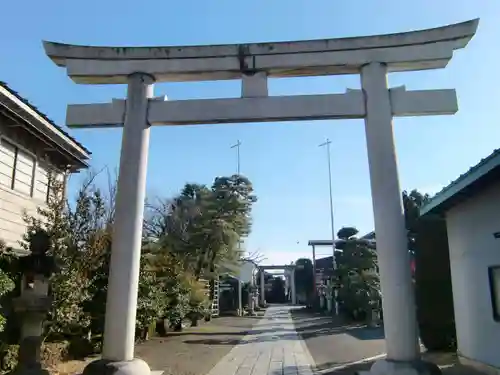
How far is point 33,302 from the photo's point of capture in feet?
22.5

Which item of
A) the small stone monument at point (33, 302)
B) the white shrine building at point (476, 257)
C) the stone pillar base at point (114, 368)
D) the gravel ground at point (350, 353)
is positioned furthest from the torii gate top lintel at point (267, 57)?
the gravel ground at point (350, 353)

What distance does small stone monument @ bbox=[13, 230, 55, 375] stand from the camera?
6812 mm

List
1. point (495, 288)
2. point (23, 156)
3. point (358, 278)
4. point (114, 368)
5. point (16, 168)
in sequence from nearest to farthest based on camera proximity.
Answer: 1. point (114, 368)
2. point (495, 288)
3. point (16, 168)
4. point (23, 156)
5. point (358, 278)

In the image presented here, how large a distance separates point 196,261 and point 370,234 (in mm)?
14896

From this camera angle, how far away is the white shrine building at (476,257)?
8.00m

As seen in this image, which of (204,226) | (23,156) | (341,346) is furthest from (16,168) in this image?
(204,226)

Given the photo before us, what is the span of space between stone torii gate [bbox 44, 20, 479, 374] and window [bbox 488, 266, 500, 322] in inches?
106

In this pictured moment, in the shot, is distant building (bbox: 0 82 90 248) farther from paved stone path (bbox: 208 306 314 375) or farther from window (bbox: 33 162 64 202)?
paved stone path (bbox: 208 306 314 375)

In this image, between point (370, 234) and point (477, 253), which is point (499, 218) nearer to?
point (477, 253)

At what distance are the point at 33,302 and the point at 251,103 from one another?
4.58 m

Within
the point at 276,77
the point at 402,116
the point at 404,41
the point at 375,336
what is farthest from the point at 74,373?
the point at 375,336

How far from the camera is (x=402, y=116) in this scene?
7.46 m

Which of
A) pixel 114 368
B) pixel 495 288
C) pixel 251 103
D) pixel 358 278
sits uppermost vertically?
pixel 251 103

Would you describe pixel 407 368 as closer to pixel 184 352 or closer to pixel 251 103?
pixel 251 103
